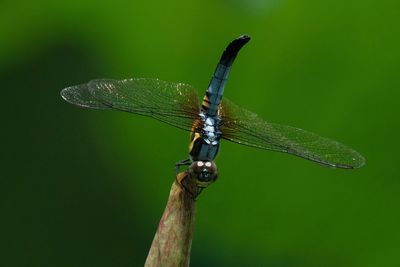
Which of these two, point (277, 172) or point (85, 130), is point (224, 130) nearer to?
point (277, 172)

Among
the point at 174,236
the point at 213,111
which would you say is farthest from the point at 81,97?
the point at 174,236

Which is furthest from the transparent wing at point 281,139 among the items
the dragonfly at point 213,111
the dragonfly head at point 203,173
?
the dragonfly head at point 203,173

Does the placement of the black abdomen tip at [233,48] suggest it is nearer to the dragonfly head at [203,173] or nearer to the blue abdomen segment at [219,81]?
the blue abdomen segment at [219,81]

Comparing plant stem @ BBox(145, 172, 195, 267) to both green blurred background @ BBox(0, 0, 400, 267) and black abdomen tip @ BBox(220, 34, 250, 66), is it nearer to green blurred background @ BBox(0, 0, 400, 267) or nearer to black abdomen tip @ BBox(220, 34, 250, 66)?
black abdomen tip @ BBox(220, 34, 250, 66)

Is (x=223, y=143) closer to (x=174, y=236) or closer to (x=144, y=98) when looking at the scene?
(x=144, y=98)

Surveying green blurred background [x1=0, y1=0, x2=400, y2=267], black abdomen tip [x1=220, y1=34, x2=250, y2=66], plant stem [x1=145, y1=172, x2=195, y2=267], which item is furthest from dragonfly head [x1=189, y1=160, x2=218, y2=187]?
green blurred background [x1=0, y1=0, x2=400, y2=267]

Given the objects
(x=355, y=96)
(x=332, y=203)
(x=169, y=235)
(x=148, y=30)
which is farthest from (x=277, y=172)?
(x=169, y=235)
